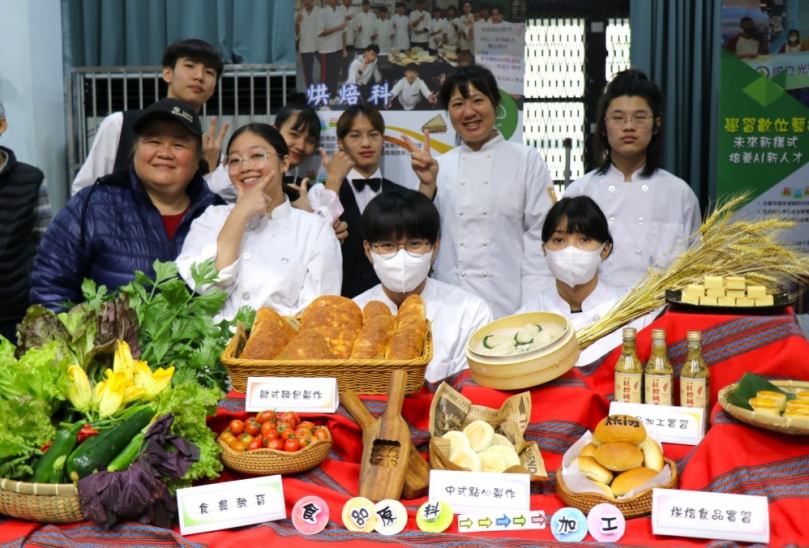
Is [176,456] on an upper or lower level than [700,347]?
lower

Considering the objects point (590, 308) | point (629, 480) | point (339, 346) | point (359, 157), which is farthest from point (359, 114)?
point (629, 480)

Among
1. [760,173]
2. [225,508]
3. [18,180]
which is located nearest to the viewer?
[225,508]

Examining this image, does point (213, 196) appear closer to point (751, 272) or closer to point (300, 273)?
point (300, 273)

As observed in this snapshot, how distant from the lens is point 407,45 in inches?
176

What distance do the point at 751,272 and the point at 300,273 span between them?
4.67 feet

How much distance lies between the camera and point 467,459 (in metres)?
1.72

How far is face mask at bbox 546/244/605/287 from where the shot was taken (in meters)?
2.54

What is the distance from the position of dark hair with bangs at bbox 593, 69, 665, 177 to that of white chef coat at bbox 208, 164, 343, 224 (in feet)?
3.80

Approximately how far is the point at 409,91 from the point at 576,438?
9.72 feet

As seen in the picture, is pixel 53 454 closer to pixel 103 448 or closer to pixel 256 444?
pixel 103 448

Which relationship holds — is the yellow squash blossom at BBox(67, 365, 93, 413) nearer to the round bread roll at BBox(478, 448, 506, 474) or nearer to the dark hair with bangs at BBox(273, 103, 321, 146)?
the round bread roll at BBox(478, 448, 506, 474)

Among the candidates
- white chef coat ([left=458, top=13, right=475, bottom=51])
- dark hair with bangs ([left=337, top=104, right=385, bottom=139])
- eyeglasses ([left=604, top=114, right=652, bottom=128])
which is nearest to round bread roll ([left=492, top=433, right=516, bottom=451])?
eyeglasses ([left=604, top=114, right=652, bottom=128])

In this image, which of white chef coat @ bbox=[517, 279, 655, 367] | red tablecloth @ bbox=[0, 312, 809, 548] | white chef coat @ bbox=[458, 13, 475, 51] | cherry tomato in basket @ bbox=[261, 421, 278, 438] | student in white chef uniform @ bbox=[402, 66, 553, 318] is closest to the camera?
Result: red tablecloth @ bbox=[0, 312, 809, 548]

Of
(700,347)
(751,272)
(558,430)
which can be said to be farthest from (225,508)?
(751,272)
